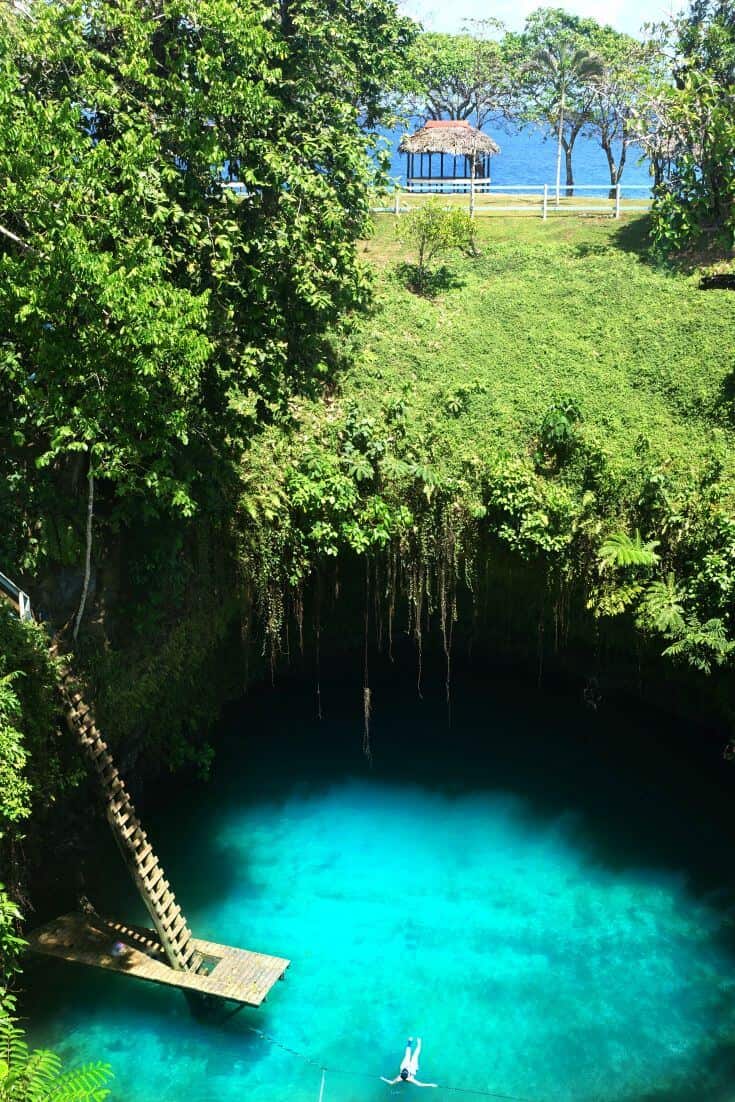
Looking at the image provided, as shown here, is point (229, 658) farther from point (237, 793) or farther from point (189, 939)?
point (189, 939)

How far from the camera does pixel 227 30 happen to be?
534 inches

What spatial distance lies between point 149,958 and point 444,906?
4.69 m

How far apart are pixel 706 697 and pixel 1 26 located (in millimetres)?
16787

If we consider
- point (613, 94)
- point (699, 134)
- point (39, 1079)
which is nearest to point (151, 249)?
point (39, 1079)

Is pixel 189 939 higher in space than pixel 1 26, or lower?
lower

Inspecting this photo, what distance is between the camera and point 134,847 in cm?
1334

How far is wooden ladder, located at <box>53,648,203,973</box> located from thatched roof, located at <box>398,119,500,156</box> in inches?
933

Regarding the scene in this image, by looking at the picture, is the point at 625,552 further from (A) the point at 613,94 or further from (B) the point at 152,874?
(A) the point at 613,94

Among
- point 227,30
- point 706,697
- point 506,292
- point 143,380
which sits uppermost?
point 227,30

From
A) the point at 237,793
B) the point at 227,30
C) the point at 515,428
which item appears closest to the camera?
the point at 227,30

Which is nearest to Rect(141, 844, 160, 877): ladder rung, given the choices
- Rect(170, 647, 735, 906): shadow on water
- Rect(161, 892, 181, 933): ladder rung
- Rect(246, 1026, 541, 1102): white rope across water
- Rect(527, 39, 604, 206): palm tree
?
Rect(161, 892, 181, 933): ladder rung

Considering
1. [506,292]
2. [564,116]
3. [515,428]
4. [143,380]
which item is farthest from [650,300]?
[564,116]

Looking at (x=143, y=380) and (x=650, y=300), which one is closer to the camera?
(x=143, y=380)

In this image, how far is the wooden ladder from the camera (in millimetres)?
13273
